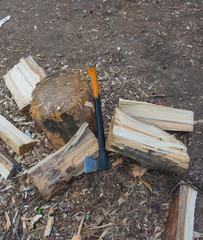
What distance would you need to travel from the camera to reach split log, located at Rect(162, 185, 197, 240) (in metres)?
2.23

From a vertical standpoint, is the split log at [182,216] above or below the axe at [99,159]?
below

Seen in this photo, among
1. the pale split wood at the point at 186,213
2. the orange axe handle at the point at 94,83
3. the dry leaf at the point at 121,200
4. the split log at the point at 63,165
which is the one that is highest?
the orange axe handle at the point at 94,83

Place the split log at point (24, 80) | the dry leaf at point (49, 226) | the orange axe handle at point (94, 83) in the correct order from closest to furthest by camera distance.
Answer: the dry leaf at point (49, 226)
the orange axe handle at point (94, 83)
the split log at point (24, 80)

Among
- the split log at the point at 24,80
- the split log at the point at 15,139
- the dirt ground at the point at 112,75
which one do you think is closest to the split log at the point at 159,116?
the dirt ground at the point at 112,75

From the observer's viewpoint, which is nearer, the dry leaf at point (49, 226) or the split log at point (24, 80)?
the dry leaf at point (49, 226)

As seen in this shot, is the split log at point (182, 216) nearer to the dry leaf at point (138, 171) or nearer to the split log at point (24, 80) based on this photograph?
the dry leaf at point (138, 171)

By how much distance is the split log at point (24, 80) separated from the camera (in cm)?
340

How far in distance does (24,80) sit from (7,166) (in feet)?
4.68

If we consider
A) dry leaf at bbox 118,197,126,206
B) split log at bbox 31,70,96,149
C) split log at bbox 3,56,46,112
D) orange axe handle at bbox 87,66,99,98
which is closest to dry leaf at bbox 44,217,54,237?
dry leaf at bbox 118,197,126,206

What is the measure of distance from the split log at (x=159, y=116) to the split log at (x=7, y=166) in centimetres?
147

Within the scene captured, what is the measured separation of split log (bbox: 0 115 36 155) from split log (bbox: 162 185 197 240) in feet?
6.10

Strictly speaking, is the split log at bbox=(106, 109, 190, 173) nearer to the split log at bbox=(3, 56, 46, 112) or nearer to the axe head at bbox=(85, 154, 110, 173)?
the axe head at bbox=(85, 154, 110, 173)

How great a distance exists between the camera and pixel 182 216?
91.7 inches

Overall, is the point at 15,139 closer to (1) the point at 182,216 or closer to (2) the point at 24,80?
(2) the point at 24,80
